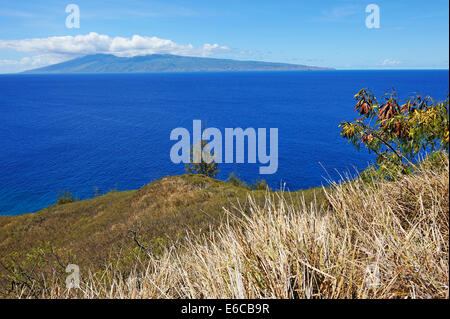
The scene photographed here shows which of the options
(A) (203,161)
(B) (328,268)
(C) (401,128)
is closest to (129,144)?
(A) (203,161)

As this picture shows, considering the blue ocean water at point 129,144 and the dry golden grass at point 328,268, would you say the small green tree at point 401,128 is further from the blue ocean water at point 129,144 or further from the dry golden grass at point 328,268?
the blue ocean water at point 129,144

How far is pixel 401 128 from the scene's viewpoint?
6.48 m

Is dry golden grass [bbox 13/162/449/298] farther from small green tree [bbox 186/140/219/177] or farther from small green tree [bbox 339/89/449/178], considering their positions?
small green tree [bbox 186/140/219/177]

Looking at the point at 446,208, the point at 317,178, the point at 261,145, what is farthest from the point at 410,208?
the point at 261,145

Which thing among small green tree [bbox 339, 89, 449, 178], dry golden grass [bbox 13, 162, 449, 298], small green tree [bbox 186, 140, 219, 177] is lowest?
small green tree [bbox 186, 140, 219, 177]

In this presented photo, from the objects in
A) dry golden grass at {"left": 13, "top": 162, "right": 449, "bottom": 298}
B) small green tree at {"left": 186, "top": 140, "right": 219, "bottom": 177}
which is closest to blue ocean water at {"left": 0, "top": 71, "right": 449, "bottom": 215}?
small green tree at {"left": 186, "top": 140, "right": 219, "bottom": 177}

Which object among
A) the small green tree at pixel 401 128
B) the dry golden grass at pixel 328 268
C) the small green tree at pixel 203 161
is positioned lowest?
the small green tree at pixel 203 161

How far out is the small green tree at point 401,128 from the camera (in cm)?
555

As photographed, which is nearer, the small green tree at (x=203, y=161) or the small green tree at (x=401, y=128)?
the small green tree at (x=401, y=128)

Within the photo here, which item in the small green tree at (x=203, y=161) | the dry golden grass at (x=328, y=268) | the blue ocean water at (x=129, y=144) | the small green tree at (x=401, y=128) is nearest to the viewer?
the dry golden grass at (x=328, y=268)

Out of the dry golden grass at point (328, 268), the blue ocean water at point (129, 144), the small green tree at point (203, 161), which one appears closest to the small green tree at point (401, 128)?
the dry golden grass at point (328, 268)

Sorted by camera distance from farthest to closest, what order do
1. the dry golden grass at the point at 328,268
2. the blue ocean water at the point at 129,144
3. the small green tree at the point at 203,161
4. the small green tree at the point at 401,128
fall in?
the blue ocean water at the point at 129,144 < the small green tree at the point at 203,161 < the small green tree at the point at 401,128 < the dry golden grass at the point at 328,268

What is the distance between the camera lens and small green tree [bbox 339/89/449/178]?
555 cm

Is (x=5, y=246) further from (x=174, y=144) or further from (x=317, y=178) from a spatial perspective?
(x=174, y=144)
